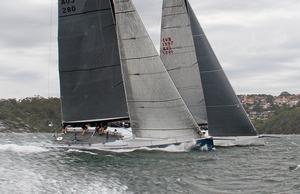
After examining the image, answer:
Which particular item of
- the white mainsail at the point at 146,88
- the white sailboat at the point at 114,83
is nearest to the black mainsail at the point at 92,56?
the white sailboat at the point at 114,83

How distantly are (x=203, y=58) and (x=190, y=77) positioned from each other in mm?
2044

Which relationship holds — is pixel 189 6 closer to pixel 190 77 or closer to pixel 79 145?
pixel 190 77

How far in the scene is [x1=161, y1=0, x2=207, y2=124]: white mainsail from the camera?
48719 mm

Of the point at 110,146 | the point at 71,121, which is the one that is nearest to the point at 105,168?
the point at 110,146

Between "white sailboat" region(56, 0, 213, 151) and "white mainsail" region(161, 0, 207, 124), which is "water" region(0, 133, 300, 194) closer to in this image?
"white sailboat" region(56, 0, 213, 151)

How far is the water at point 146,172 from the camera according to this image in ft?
83.2

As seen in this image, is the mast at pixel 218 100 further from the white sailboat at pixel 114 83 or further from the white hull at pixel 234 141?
the white sailboat at pixel 114 83

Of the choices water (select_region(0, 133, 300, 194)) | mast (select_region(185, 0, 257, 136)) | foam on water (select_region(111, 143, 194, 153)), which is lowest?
water (select_region(0, 133, 300, 194))

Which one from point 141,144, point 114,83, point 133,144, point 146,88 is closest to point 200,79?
point 114,83

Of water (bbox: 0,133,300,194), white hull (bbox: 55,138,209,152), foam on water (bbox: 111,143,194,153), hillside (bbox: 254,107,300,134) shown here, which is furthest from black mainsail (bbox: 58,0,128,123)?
hillside (bbox: 254,107,300,134)

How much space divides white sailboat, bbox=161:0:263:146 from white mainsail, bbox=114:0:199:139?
8.02 m

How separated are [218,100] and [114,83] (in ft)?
32.6

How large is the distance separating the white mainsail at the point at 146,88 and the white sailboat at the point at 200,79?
26.3 ft

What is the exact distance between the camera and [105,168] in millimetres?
32094
